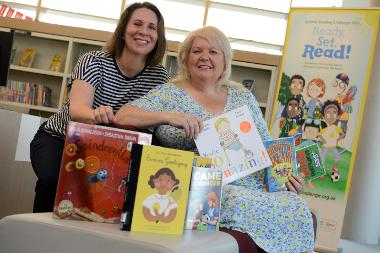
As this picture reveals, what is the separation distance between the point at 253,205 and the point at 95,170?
2.49ft

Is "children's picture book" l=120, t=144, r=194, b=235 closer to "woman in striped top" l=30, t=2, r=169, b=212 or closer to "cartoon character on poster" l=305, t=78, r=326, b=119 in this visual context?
"woman in striped top" l=30, t=2, r=169, b=212

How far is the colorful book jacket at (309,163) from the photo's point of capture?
276cm

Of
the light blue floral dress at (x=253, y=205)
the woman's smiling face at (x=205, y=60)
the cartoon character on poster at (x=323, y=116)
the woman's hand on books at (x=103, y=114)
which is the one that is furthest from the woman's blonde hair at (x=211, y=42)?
the cartoon character on poster at (x=323, y=116)

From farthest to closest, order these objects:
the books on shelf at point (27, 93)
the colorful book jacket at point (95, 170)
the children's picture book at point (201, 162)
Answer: the books on shelf at point (27, 93)
the children's picture book at point (201, 162)
the colorful book jacket at point (95, 170)

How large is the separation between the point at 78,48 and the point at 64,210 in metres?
4.72

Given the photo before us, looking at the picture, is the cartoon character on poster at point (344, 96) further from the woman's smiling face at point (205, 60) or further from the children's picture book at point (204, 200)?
the children's picture book at point (204, 200)

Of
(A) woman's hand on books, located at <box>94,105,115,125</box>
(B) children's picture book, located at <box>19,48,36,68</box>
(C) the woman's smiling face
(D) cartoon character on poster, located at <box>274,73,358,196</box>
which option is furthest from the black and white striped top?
(B) children's picture book, located at <box>19,48,36,68</box>

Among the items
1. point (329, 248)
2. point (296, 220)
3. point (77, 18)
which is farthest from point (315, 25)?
point (77, 18)

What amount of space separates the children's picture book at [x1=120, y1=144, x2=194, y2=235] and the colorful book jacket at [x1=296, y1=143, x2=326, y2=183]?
110cm

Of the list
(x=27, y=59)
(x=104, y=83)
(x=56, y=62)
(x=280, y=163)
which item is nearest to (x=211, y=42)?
(x=104, y=83)

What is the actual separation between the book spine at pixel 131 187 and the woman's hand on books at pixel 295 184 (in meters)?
1.10

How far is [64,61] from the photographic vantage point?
6.31 m

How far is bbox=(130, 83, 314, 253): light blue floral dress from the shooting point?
225cm

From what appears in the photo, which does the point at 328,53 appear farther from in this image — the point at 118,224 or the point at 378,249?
the point at 118,224
